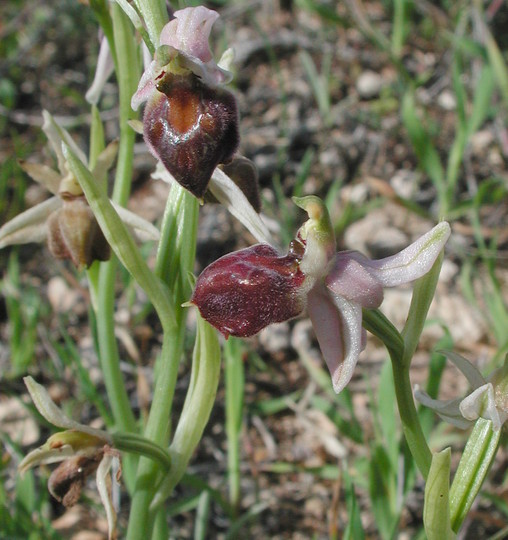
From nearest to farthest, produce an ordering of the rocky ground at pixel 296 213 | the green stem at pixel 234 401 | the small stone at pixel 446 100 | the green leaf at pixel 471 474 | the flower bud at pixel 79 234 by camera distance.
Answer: the green leaf at pixel 471 474, the flower bud at pixel 79 234, the green stem at pixel 234 401, the rocky ground at pixel 296 213, the small stone at pixel 446 100

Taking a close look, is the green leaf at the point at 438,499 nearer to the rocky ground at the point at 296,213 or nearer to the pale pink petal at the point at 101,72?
the rocky ground at the point at 296,213

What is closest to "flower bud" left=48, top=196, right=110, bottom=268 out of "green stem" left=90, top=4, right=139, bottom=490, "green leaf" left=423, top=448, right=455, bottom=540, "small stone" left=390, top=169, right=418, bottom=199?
"green stem" left=90, top=4, right=139, bottom=490

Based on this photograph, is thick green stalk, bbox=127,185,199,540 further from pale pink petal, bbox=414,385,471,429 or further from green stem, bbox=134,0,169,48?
pale pink petal, bbox=414,385,471,429

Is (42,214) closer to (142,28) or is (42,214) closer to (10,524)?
(142,28)

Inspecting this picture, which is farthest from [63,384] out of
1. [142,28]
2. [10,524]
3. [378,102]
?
[378,102]

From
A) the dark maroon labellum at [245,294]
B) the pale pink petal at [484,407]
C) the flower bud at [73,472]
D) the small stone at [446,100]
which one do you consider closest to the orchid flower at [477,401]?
the pale pink petal at [484,407]

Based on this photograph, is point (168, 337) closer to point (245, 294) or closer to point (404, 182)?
point (245, 294)

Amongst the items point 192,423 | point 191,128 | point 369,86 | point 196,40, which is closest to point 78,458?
point 192,423
